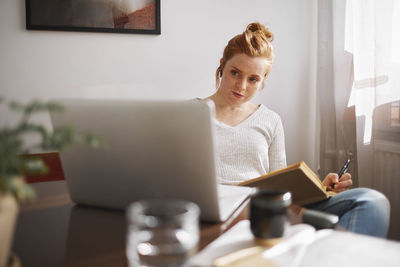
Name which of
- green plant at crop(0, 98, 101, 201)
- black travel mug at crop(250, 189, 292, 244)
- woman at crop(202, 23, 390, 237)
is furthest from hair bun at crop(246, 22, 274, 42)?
green plant at crop(0, 98, 101, 201)

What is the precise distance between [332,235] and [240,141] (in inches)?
34.0

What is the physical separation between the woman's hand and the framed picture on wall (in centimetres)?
130

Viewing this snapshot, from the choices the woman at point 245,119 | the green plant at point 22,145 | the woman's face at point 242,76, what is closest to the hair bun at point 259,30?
the woman at point 245,119

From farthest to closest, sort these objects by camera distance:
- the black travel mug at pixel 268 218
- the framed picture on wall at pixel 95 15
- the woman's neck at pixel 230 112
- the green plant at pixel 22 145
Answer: the framed picture on wall at pixel 95 15
the woman's neck at pixel 230 112
the black travel mug at pixel 268 218
the green plant at pixel 22 145

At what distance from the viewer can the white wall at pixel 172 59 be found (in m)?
1.96

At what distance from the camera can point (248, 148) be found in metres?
1.51

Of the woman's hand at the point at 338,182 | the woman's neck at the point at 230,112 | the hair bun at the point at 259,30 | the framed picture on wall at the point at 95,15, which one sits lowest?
the woman's hand at the point at 338,182

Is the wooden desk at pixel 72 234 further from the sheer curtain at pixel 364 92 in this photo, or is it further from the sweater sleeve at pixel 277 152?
the sheer curtain at pixel 364 92

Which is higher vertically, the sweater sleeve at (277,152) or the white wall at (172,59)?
the white wall at (172,59)

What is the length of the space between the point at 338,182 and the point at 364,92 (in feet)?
2.08

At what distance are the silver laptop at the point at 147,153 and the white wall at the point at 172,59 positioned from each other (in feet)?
4.28

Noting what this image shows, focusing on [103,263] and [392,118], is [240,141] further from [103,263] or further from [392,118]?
[103,263]

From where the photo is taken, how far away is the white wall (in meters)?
1.96

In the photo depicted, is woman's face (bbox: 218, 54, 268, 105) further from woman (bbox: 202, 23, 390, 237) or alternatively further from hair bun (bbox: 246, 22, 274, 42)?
hair bun (bbox: 246, 22, 274, 42)
